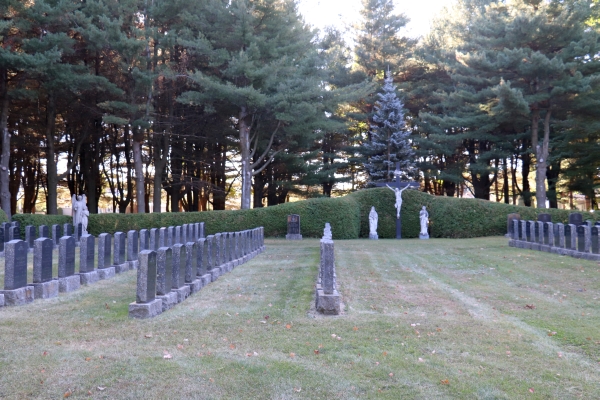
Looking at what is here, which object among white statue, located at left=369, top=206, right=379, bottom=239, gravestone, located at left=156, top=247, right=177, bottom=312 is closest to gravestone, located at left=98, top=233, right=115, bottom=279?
gravestone, located at left=156, top=247, right=177, bottom=312

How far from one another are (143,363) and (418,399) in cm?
257

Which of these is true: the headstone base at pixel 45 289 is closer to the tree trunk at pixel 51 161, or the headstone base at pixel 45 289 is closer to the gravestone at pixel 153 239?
the gravestone at pixel 153 239

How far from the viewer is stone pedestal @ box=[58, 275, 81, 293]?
8.75 metres

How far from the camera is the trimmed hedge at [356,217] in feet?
76.7

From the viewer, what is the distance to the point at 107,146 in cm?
3741

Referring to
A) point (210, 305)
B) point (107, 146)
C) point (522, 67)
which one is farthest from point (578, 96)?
point (107, 146)

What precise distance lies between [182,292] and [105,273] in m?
3.16

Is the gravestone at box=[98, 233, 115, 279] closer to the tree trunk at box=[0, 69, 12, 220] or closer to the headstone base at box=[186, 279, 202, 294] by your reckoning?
the headstone base at box=[186, 279, 202, 294]

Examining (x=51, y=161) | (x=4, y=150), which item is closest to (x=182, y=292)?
(x=4, y=150)

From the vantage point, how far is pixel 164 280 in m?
7.42

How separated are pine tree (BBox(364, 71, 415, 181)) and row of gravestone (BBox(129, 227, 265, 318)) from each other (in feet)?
71.1

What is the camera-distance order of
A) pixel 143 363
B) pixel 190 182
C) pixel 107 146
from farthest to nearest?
pixel 107 146 → pixel 190 182 → pixel 143 363

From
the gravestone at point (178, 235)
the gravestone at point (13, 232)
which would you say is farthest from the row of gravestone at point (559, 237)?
the gravestone at point (13, 232)

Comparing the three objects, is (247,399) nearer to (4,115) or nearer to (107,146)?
(4,115)
